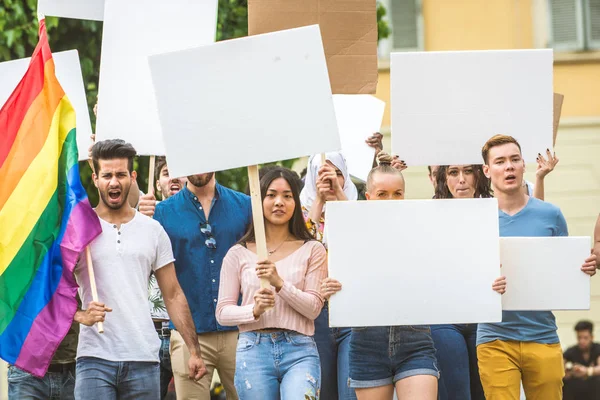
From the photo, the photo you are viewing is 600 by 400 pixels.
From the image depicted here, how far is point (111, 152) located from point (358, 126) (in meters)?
2.23

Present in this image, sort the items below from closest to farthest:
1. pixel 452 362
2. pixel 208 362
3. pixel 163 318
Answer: pixel 452 362, pixel 208 362, pixel 163 318

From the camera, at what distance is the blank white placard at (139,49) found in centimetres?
855

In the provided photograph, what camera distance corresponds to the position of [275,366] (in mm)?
7277

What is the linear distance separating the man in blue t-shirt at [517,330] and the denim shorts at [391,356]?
38cm

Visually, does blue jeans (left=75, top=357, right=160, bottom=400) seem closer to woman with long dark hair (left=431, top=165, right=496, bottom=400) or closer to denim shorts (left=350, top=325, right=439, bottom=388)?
denim shorts (left=350, top=325, right=439, bottom=388)

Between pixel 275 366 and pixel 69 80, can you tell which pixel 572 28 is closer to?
pixel 69 80

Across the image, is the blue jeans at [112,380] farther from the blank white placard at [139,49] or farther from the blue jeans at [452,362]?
the blue jeans at [452,362]

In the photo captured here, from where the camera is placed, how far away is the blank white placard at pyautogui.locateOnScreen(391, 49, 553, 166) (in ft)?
26.3

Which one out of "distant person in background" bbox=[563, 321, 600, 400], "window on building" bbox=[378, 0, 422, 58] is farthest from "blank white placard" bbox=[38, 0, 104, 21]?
"window on building" bbox=[378, 0, 422, 58]

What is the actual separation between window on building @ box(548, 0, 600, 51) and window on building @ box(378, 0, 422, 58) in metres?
1.64

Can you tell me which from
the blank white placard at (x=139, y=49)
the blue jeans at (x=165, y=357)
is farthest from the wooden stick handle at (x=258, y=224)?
the blue jeans at (x=165, y=357)

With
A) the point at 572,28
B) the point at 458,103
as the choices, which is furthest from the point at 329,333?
the point at 572,28

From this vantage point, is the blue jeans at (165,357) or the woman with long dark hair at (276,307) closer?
the woman with long dark hair at (276,307)

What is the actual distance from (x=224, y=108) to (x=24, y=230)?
1.47m
